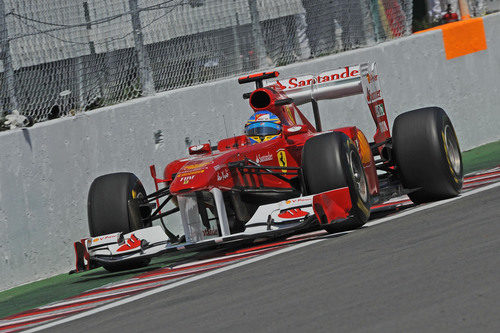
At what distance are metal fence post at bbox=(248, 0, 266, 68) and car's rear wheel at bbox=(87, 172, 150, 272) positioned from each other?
4056 mm

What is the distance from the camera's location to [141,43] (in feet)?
37.3

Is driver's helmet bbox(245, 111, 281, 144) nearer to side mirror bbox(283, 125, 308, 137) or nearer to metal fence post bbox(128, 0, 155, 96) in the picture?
side mirror bbox(283, 125, 308, 137)

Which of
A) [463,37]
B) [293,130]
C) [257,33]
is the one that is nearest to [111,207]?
[293,130]

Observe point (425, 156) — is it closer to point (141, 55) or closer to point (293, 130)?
point (293, 130)

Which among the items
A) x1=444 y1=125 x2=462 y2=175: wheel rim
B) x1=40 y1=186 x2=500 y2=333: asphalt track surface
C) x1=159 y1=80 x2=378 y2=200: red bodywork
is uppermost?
x1=159 y1=80 x2=378 y2=200: red bodywork

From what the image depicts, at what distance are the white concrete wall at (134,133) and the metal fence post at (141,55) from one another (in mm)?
208

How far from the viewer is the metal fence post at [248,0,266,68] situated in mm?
12711

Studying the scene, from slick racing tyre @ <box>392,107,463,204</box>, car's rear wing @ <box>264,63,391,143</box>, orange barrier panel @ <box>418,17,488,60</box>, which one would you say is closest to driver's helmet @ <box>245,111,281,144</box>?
car's rear wing @ <box>264,63,391,143</box>

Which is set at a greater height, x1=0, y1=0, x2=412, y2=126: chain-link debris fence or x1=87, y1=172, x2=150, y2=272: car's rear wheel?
x1=0, y1=0, x2=412, y2=126: chain-link debris fence

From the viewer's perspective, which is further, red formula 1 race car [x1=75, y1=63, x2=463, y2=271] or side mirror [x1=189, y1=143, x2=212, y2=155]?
side mirror [x1=189, y1=143, x2=212, y2=155]

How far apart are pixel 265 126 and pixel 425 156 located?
151cm

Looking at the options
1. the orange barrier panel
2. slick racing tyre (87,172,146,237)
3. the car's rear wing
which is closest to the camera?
slick racing tyre (87,172,146,237)

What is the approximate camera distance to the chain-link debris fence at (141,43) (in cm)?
1047

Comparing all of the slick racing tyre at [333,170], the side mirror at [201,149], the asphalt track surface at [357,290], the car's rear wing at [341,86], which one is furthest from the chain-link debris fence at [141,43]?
the asphalt track surface at [357,290]
